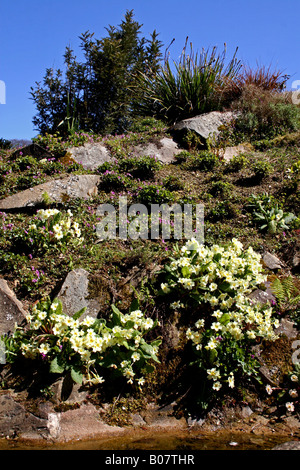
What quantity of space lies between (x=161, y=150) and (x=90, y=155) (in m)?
1.52

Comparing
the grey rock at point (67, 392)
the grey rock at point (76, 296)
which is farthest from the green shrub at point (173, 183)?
the grey rock at point (67, 392)

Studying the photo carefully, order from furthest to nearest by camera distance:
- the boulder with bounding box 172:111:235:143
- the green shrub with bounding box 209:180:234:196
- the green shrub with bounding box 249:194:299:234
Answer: the boulder with bounding box 172:111:235:143
the green shrub with bounding box 209:180:234:196
the green shrub with bounding box 249:194:299:234

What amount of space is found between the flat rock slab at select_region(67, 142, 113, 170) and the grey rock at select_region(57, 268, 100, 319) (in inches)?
129


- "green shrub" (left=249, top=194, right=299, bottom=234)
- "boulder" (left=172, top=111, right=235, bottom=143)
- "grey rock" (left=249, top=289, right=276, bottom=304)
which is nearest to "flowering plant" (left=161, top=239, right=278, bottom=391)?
"grey rock" (left=249, top=289, right=276, bottom=304)

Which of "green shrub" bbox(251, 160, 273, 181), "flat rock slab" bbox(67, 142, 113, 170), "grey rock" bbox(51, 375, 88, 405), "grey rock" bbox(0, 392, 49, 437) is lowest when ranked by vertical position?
"grey rock" bbox(0, 392, 49, 437)

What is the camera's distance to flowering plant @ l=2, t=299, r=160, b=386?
3445 mm

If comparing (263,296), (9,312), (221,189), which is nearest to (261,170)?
(221,189)

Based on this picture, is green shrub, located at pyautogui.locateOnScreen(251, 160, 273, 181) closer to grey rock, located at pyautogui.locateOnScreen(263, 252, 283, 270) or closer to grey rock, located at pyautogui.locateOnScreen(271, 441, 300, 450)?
grey rock, located at pyautogui.locateOnScreen(263, 252, 283, 270)

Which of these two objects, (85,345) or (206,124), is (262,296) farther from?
(206,124)

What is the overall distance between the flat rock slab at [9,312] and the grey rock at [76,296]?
433 millimetres

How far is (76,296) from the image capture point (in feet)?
13.4

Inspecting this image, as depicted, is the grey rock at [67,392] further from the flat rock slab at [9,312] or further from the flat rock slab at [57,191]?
the flat rock slab at [57,191]

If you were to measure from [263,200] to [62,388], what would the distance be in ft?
13.3
